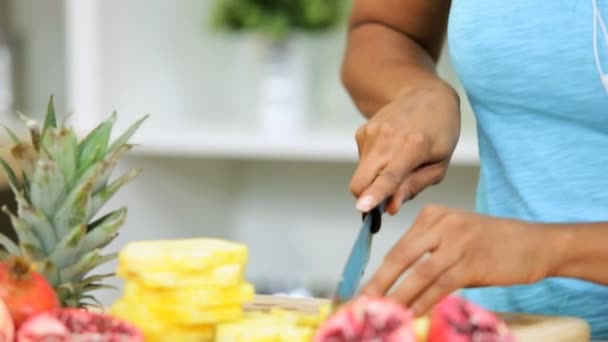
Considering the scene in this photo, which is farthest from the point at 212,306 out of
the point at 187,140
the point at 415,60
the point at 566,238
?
the point at 187,140

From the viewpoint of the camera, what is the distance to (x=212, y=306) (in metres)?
0.89

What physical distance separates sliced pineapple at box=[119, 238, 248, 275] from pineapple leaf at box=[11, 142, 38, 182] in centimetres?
12

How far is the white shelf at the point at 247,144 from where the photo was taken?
2.24 m

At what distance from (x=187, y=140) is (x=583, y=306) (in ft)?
4.29

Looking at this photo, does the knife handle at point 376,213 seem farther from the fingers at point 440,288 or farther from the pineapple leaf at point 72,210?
the pineapple leaf at point 72,210

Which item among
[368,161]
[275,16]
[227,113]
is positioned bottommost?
[227,113]

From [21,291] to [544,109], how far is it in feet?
1.79

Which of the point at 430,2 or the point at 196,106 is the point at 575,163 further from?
the point at 196,106

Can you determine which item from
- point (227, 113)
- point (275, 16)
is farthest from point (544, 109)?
point (227, 113)

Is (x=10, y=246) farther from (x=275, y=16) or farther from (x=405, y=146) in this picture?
(x=275, y=16)

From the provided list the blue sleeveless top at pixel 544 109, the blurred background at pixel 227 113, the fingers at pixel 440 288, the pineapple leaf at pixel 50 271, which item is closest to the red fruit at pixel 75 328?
the pineapple leaf at pixel 50 271

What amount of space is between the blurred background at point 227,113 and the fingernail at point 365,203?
118cm

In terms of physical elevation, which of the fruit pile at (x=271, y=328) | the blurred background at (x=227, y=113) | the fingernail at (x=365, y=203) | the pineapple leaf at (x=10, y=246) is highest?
the fingernail at (x=365, y=203)

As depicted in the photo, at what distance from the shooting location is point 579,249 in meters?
0.96
